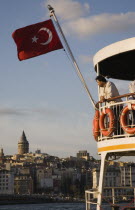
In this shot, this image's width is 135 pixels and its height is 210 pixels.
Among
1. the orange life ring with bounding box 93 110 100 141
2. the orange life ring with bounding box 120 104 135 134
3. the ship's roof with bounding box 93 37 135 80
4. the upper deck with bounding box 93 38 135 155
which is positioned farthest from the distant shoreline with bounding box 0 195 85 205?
the orange life ring with bounding box 120 104 135 134

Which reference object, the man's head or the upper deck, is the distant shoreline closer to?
the man's head

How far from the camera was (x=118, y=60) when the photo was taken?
1275cm

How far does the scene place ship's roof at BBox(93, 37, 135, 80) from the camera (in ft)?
36.2

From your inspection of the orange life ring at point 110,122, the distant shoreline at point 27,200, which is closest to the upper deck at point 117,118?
the orange life ring at point 110,122

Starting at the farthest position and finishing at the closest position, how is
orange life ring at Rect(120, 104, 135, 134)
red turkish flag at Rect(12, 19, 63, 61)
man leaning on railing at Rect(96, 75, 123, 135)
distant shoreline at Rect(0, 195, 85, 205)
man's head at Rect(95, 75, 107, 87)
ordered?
distant shoreline at Rect(0, 195, 85, 205) < red turkish flag at Rect(12, 19, 63, 61) < man's head at Rect(95, 75, 107, 87) < man leaning on railing at Rect(96, 75, 123, 135) < orange life ring at Rect(120, 104, 135, 134)

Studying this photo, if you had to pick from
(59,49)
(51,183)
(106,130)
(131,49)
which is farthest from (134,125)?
Result: (51,183)

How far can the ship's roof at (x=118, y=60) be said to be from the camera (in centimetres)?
1103

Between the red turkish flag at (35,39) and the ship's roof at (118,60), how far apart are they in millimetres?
1541

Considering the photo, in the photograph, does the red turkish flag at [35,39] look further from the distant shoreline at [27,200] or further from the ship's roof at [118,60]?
the distant shoreline at [27,200]

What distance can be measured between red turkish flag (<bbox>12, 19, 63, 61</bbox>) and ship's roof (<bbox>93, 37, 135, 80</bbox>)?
1.54 m

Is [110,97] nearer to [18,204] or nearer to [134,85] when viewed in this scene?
[134,85]

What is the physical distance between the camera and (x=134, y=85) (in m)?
11.3

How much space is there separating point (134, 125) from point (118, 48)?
1.84 meters

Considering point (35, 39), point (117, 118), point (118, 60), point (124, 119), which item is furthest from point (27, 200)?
point (124, 119)
